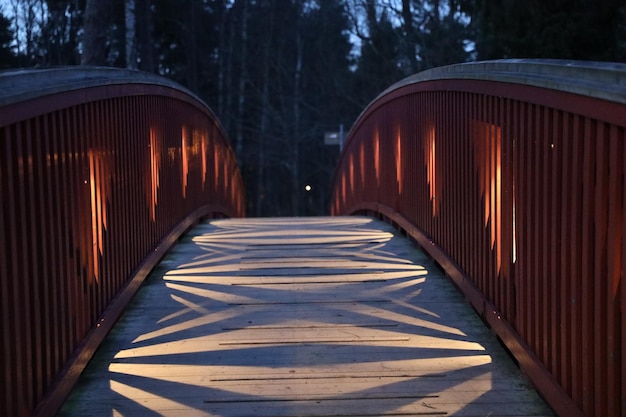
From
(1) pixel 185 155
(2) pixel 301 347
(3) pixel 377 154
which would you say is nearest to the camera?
(2) pixel 301 347

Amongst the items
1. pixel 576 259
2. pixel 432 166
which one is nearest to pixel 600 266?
pixel 576 259

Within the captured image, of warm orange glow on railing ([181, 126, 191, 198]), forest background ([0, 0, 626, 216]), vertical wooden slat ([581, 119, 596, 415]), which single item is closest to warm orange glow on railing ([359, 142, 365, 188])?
warm orange glow on railing ([181, 126, 191, 198])

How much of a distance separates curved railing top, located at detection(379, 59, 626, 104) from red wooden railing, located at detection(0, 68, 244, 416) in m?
2.10

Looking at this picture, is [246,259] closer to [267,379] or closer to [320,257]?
[320,257]

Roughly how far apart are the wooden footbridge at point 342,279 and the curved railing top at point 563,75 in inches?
0.6

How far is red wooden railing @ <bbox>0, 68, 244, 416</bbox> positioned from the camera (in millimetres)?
3494

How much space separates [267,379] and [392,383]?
1.99 ft

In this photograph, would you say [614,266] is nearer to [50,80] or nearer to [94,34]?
[50,80]

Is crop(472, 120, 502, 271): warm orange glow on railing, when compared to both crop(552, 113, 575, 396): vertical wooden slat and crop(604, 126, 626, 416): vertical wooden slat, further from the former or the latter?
crop(604, 126, 626, 416): vertical wooden slat

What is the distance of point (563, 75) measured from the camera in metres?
3.80

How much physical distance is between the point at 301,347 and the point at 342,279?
173 cm

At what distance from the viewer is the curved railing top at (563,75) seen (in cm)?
316

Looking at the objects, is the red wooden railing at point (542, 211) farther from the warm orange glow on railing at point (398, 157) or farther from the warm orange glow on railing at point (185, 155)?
the warm orange glow on railing at point (185, 155)

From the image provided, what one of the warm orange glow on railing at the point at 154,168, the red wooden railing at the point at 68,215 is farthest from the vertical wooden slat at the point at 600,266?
the warm orange glow on railing at the point at 154,168
